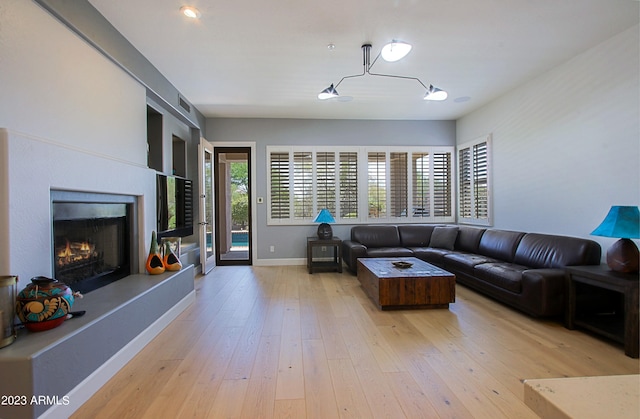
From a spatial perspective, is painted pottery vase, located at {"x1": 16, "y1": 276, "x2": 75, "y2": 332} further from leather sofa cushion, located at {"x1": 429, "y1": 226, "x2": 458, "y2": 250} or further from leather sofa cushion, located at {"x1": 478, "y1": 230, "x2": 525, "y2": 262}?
leather sofa cushion, located at {"x1": 429, "y1": 226, "x2": 458, "y2": 250}

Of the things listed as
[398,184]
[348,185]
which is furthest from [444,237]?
[348,185]

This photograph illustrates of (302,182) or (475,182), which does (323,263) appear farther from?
(475,182)

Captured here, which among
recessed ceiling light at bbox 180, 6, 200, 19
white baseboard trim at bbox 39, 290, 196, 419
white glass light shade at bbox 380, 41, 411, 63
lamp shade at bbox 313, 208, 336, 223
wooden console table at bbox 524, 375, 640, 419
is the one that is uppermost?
recessed ceiling light at bbox 180, 6, 200, 19

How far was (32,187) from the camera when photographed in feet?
5.79

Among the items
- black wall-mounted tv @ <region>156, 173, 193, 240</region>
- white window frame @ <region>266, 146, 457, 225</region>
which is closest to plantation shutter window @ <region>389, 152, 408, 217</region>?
white window frame @ <region>266, 146, 457, 225</region>

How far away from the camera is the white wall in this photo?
275cm

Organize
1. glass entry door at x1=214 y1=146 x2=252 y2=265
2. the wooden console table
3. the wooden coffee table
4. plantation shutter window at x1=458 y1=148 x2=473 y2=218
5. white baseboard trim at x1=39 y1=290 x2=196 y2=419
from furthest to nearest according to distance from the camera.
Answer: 1. glass entry door at x1=214 y1=146 x2=252 y2=265
2. plantation shutter window at x1=458 y1=148 x2=473 y2=218
3. the wooden coffee table
4. white baseboard trim at x1=39 y1=290 x2=196 y2=419
5. the wooden console table

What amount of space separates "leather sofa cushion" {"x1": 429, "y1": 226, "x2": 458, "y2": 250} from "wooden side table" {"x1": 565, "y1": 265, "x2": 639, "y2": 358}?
2163 millimetres

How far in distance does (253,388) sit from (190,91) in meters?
4.00

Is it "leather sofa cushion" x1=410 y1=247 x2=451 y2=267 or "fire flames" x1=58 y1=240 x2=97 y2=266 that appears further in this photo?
"leather sofa cushion" x1=410 y1=247 x2=451 y2=267

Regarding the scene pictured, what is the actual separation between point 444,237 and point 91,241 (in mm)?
4894

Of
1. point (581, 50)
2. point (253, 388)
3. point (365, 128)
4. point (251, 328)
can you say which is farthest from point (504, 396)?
point (365, 128)

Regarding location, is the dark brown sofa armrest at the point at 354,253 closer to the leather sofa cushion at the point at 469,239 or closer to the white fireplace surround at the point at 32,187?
the leather sofa cushion at the point at 469,239

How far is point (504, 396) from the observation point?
1735 millimetres
